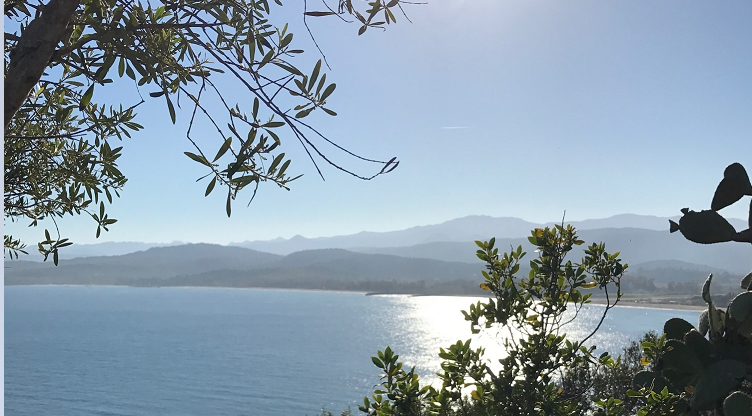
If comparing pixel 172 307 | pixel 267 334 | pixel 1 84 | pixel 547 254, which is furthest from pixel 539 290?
pixel 172 307

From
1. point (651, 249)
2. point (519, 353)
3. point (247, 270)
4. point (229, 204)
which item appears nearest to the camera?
point (229, 204)

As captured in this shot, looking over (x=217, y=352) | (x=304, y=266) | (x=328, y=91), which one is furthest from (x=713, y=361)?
(x=304, y=266)

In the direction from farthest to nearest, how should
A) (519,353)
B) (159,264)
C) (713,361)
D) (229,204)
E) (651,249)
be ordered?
(159,264), (651,249), (519,353), (229,204), (713,361)

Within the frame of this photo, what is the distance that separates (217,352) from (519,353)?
185 ft

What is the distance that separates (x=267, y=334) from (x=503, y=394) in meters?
64.5

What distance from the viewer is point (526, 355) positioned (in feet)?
5.75

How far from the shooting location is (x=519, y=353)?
1770 mm

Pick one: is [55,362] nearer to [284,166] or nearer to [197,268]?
[284,166]

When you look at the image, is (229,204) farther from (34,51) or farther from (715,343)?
(715,343)

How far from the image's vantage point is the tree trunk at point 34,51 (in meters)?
0.97

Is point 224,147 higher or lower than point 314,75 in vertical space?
lower

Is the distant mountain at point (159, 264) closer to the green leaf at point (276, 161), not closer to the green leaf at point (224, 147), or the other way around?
the green leaf at point (276, 161)

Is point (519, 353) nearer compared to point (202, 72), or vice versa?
point (202, 72)

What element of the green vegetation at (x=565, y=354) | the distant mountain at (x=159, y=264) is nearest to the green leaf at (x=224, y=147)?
the green vegetation at (x=565, y=354)
